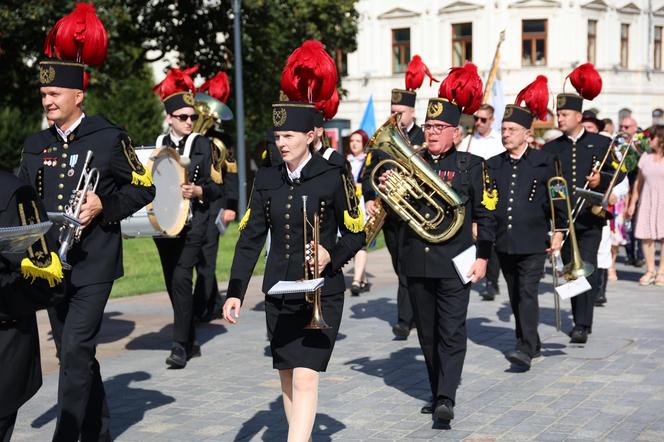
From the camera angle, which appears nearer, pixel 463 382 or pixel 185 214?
pixel 463 382

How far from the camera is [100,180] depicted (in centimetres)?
670

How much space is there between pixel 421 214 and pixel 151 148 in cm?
251

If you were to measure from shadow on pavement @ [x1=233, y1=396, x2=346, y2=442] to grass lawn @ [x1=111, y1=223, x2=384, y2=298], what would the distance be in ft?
19.2

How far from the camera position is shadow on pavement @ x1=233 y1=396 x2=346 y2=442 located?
724 cm

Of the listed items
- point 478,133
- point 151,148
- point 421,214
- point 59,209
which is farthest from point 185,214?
point 478,133

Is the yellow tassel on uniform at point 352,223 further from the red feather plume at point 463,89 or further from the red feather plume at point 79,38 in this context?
the red feather plume at point 463,89

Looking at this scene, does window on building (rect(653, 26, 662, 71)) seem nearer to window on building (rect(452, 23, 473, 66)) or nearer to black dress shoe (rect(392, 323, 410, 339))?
window on building (rect(452, 23, 473, 66))

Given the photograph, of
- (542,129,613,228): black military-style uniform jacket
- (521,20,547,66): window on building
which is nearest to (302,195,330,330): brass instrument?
(542,129,613,228): black military-style uniform jacket

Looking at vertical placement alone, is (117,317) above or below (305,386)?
below

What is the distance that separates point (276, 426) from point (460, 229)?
70.2 inches

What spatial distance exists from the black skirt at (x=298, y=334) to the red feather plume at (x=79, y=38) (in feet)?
6.17

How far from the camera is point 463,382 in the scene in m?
8.88

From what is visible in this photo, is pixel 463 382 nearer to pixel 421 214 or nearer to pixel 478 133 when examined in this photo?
pixel 421 214

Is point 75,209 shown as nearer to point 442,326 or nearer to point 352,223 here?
point 352,223
